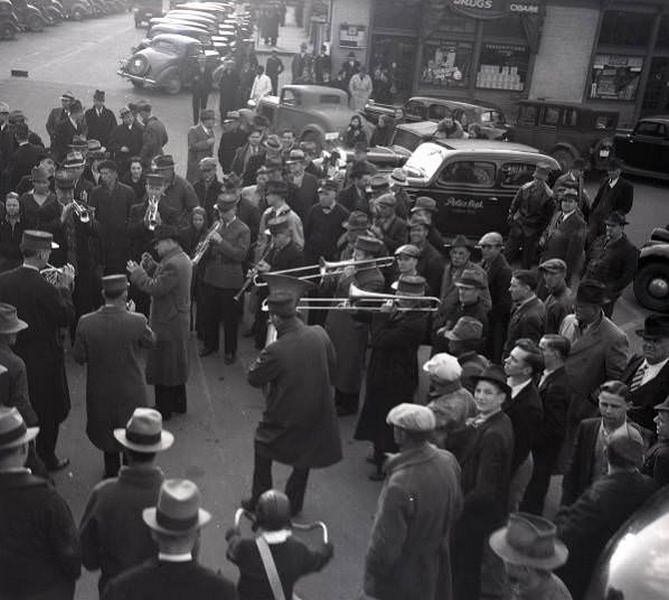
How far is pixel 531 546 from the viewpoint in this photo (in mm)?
3871

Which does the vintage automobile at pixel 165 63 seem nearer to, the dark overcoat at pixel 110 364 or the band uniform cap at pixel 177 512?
the dark overcoat at pixel 110 364

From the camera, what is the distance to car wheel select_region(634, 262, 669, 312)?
40.4 ft

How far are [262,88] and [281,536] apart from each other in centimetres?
1862

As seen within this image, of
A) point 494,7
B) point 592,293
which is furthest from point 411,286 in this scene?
point 494,7

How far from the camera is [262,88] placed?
2147 cm

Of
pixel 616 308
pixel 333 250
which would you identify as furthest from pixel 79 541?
pixel 616 308

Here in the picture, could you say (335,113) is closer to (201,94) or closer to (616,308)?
(201,94)

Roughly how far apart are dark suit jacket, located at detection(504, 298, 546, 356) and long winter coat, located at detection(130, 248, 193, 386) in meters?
2.95

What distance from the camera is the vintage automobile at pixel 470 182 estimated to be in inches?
518

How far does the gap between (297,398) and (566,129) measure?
53.1 feet

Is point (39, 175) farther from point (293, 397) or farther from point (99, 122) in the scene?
point (99, 122)

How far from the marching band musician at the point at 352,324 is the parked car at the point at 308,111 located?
10123 mm

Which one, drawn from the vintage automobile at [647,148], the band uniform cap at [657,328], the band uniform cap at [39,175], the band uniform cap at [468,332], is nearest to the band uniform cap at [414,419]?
the band uniform cap at [468,332]

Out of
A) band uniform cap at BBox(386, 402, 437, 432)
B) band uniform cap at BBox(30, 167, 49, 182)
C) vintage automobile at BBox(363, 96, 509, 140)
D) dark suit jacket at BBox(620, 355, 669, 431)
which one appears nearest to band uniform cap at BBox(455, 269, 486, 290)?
dark suit jacket at BBox(620, 355, 669, 431)
